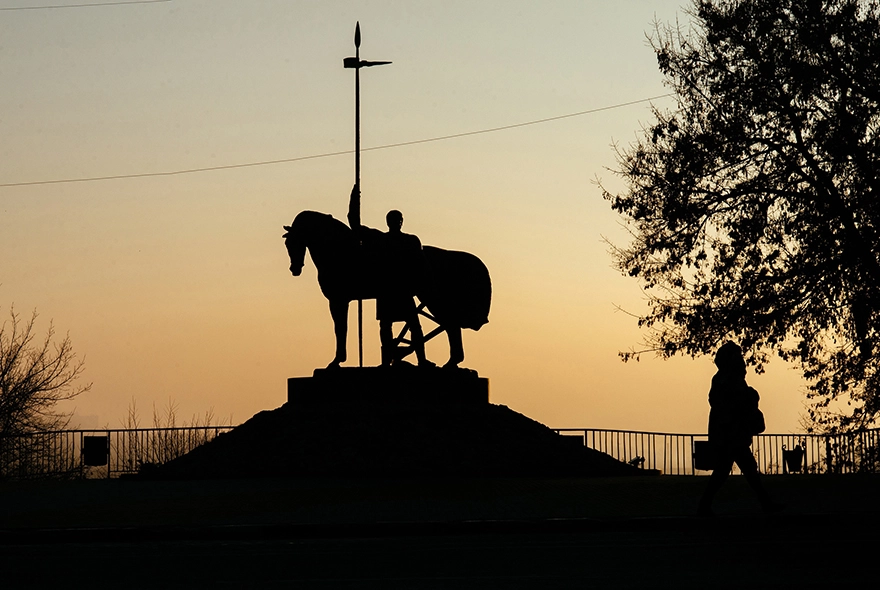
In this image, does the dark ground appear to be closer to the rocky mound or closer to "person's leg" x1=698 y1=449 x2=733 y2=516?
"person's leg" x1=698 y1=449 x2=733 y2=516

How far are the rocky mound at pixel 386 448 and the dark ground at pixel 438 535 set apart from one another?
202 centimetres

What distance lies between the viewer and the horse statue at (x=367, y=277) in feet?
91.6

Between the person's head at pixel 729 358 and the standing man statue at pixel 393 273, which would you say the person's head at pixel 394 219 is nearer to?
the standing man statue at pixel 393 273

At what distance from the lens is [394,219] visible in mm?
27906

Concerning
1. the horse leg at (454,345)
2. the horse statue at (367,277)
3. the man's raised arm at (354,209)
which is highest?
the man's raised arm at (354,209)

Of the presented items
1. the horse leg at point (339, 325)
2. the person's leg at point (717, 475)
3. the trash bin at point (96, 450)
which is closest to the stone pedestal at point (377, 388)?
the horse leg at point (339, 325)

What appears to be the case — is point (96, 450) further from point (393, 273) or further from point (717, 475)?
point (717, 475)

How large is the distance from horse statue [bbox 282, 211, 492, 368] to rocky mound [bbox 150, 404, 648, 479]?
182cm

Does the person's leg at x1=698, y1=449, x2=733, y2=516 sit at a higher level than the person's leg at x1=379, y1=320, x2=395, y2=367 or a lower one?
lower

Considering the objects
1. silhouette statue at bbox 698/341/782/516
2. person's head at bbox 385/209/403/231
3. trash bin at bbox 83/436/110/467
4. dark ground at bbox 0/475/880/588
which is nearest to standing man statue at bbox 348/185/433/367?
person's head at bbox 385/209/403/231

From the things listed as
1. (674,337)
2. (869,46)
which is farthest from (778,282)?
(869,46)

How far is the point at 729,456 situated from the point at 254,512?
20.0ft

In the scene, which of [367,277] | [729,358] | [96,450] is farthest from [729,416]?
[96,450]

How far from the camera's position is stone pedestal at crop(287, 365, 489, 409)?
28109mm
